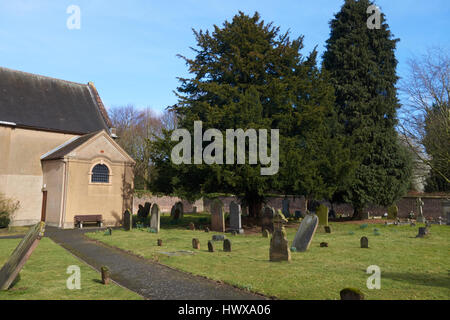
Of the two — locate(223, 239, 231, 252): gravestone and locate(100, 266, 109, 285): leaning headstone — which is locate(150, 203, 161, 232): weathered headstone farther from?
locate(100, 266, 109, 285): leaning headstone

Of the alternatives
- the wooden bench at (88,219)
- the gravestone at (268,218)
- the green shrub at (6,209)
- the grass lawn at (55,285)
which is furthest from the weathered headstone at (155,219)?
the green shrub at (6,209)

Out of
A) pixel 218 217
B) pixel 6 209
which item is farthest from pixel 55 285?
pixel 6 209

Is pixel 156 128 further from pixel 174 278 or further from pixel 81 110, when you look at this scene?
pixel 174 278

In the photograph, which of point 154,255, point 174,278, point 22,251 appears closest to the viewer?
point 22,251

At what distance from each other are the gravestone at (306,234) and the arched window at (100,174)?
16457 mm

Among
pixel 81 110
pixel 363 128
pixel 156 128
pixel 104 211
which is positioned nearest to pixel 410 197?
pixel 363 128

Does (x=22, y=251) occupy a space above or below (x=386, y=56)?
below

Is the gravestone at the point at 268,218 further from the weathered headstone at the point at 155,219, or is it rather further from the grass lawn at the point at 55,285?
the grass lawn at the point at 55,285

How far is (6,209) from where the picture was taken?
21922 mm

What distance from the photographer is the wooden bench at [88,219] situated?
22.0 metres

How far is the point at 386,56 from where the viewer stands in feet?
85.9

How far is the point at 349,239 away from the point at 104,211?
16.6 meters

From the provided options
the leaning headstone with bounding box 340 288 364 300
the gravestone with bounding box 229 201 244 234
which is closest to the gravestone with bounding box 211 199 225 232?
the gravestone with bounding box 229 201 244 234

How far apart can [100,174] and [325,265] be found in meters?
18.9
